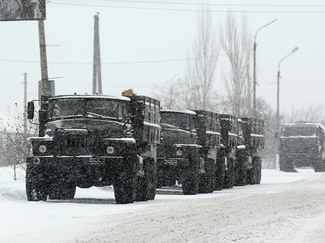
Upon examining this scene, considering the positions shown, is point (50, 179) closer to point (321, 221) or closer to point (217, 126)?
point (321, 221)

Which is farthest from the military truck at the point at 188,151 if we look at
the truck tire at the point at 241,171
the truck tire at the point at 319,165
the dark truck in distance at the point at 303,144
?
the truck tire at the point at 319,165

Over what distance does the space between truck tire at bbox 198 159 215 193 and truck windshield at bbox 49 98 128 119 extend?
22.5ft

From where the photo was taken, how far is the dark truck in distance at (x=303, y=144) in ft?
160

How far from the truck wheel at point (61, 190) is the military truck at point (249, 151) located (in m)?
12.9

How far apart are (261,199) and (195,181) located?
5.84 meters

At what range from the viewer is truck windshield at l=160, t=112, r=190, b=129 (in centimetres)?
2492

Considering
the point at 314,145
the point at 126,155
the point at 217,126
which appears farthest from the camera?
the point at 314,145

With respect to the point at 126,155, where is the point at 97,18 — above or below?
above

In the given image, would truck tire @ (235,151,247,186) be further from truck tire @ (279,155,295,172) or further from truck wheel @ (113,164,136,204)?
truck tire @ (279,155,295,172)

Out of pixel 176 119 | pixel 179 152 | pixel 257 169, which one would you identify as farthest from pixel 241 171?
pixel 179 152

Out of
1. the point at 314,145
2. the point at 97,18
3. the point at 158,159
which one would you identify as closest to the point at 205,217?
the point at 158,159

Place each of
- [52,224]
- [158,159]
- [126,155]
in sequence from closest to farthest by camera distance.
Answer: [52,224]
[126,155]
[158,159]

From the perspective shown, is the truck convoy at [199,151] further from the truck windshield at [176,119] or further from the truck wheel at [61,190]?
the truck wheel at [61,190]

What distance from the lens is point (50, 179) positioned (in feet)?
61.8
